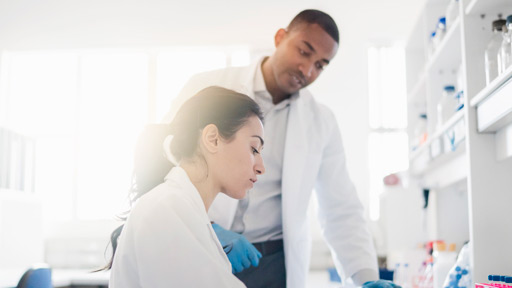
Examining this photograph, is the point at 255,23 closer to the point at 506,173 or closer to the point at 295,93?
the point at 295,93

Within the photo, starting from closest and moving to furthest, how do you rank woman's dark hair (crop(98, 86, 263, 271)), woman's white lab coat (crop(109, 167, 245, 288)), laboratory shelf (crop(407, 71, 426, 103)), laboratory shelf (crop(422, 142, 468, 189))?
woman's white lab coat (crop(109, 167, 245, 288)) → woman's dark hair (crop(98, 86, 263, 271)) → laboratory shelf (crop(422, 142, 468, 189)) → laboratory shelf (crop(407, 71, 426, 103))

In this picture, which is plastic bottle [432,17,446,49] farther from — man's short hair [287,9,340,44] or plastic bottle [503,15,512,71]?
plastic bottle [503,15,512,71]

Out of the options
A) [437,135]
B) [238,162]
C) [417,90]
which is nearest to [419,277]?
[437,135]

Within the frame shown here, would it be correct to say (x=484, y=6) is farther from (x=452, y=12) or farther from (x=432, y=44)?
(x=432, y=44)

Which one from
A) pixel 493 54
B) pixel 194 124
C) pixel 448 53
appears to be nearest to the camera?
pixel 194 124

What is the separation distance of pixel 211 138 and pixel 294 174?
23.8 inches

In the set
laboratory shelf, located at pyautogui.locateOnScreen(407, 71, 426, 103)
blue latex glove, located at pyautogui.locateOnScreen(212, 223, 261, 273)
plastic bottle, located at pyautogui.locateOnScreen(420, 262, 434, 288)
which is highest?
laboratory shelf, located at pyautogui.locateOnScreen(407, 71, 426, 103)

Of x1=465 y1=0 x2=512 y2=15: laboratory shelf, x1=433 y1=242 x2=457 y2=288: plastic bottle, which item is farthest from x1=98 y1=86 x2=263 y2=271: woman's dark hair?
x1=433 y1=242 x2=457 y2=288: plastic bottle

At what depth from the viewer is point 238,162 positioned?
1.19 metres

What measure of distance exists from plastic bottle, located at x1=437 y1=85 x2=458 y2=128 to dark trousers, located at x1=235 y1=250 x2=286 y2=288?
0.89 meters

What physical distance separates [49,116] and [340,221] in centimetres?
367

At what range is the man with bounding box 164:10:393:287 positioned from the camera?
1.68 m

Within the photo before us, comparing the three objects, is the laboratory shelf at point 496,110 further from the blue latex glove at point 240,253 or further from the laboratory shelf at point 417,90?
the laboratory shelf at point 417,90

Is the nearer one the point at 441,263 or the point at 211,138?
the point at 211,138
